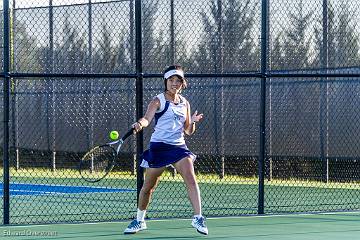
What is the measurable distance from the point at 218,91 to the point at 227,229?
7.42 m

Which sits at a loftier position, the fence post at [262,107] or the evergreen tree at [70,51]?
the evergreen tree at [70,51]

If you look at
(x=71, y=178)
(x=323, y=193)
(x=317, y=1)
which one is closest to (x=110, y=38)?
(x=71, y=178)

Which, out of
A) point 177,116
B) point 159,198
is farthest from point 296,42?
point 177,116

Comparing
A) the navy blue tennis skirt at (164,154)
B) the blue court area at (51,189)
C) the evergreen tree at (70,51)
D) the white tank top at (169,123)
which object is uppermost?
the evergreen tree at (70,51)

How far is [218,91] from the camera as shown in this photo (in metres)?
16.9

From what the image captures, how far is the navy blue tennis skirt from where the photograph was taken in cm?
912

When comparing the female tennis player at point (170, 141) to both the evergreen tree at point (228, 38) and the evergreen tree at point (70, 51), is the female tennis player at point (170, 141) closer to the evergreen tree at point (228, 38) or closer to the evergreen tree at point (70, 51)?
the evergreen tree at point (228, 38)

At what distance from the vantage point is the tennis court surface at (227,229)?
905 centimetres

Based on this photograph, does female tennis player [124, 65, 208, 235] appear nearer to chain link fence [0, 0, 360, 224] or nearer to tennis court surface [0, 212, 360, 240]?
tennis court surface [0, 212, 360, 240]

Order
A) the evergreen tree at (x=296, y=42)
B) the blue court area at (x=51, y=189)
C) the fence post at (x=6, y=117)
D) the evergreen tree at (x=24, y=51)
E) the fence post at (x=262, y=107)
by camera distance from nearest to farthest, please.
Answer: the fence post at (x=6, y=117) → the fence post at (x=262, y=107) → the blue court area at (x=51, y=189) → the evergreen tree at (x=296, y=42) → the evergreen tree at (x=24, y=51)

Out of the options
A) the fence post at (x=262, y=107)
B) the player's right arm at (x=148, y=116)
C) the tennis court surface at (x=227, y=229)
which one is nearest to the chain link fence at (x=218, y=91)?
the fence post at (x=262, y=107)

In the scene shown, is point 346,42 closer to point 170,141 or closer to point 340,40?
point 340,40

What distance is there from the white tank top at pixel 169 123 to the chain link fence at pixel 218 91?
535 centimetres

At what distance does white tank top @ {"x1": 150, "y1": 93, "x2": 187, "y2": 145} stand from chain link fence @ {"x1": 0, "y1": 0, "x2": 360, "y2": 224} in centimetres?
535
